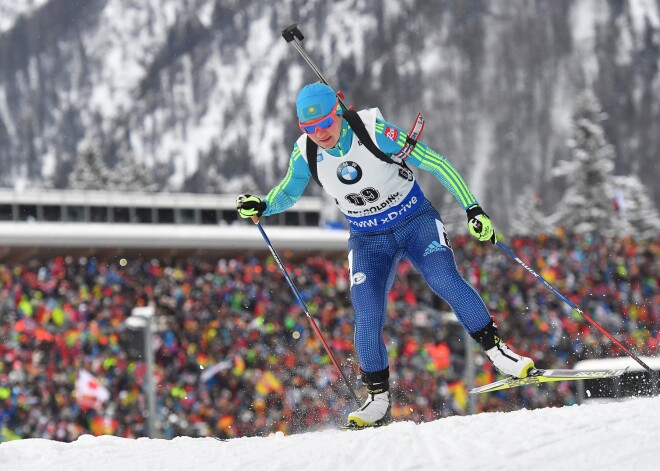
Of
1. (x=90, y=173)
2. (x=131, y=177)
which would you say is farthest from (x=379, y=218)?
(x=90, y=173)

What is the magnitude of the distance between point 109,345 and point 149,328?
3059 mm

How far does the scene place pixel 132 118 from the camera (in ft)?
629

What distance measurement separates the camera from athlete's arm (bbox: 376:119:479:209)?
5691mm

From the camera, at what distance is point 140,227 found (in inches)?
944

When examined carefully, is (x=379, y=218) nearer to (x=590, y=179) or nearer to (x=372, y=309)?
(x=372, y=309)

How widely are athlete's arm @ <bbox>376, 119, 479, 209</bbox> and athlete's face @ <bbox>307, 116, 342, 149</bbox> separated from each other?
25 centimetres

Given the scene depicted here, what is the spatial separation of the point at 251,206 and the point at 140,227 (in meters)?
18.3

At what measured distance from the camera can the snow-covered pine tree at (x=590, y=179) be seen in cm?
4381

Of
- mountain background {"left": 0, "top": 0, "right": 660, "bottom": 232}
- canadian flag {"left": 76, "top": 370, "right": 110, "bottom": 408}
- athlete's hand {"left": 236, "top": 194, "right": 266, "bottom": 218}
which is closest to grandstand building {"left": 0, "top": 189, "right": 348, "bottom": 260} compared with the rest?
canadian flag {"left": 76, "top": 370, "right": 110, "bottom": 408}

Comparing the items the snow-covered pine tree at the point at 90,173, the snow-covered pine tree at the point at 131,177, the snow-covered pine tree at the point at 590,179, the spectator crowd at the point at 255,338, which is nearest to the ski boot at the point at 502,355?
the spectator crowd at the point at 255,338

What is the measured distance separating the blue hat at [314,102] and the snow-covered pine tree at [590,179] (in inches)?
1554

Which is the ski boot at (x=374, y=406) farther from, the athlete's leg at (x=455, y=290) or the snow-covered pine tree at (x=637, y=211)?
the snow-covered pine tree at (x=637, y=211)

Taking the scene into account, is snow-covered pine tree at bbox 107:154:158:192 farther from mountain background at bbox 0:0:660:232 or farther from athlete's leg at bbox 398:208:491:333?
athlete's leg at bbox 398:208:491:333

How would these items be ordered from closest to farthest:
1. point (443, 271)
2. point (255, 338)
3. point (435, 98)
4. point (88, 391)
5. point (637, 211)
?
point (443, 271) < point (88, 391) < point (255, 338) < point (637, 211) < point (435, 98)
